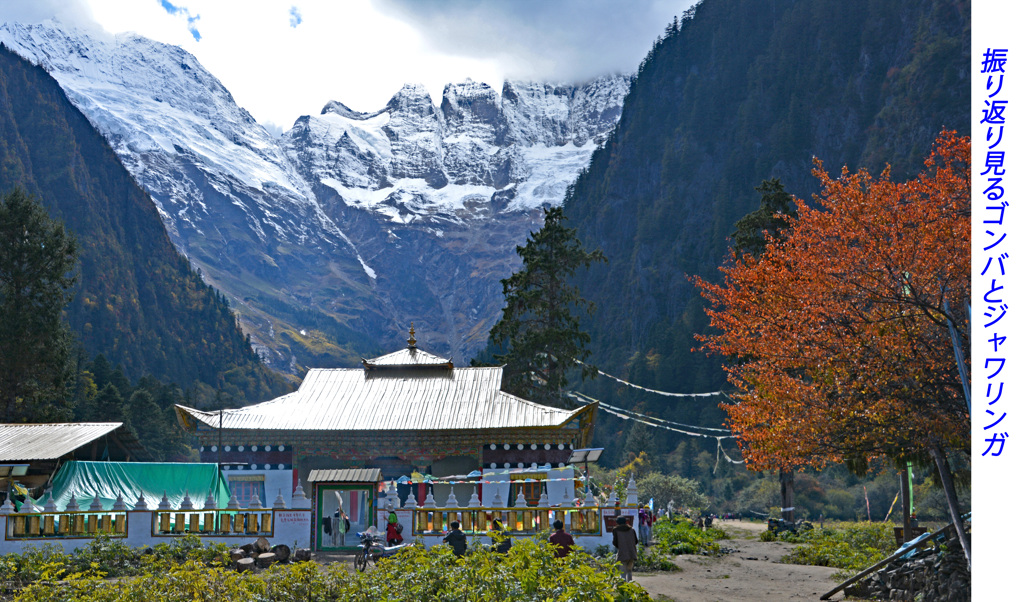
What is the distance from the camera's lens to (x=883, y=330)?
16375 millimetres

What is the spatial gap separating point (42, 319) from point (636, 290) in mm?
116798

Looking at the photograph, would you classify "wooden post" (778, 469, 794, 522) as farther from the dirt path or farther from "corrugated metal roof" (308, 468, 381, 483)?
"corrugated metal roof" (308, 468, 381, 483)

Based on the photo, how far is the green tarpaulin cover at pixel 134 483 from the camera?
89.9ft

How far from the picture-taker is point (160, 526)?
23844 millimetres

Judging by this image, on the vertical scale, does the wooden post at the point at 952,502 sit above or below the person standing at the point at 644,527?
above

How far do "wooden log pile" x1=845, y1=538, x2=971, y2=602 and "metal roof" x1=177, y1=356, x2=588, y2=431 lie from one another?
13842 millimetres

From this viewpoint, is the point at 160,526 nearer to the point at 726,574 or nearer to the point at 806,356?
the point at 726,574

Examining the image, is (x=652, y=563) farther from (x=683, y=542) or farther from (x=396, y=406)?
(x=396, y=406)

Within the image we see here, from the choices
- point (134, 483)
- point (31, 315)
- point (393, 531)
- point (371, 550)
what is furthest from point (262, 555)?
point (31, 315)

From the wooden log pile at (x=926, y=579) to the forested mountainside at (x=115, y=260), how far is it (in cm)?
13361

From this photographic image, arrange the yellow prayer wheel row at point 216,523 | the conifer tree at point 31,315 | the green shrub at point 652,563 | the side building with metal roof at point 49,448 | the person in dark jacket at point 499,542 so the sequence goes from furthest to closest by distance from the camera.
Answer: the conifer tree at point 31,315
the side building with metal roof at point 49,448
the yellow prayer wheel row at point 216,523
the green shrub at point 652,563
the person in dark jacket at point 499,542

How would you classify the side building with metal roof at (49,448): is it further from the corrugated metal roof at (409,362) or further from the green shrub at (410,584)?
the green shrub at (410,584)

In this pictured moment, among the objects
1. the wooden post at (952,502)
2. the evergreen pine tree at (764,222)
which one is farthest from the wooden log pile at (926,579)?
the evergreen pine tree at (764,222)

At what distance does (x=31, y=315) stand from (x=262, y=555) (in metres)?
36.1
